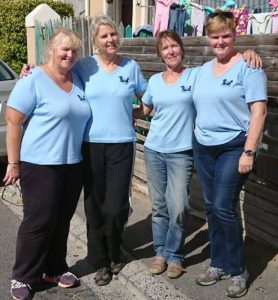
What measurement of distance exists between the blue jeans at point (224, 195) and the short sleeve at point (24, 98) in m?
1.15

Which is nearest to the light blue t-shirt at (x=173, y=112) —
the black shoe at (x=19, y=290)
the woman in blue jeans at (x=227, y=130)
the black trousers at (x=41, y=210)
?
the woman in blue jeans at (x=227, y=130)

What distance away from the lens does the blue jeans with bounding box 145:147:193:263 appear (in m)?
3.55

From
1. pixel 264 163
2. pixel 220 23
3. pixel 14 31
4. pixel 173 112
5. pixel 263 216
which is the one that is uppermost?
pixel 220 23

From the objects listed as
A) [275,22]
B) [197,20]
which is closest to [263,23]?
[275,22]

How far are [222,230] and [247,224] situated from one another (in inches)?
41.0

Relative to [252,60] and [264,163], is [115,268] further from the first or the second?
[252,60]

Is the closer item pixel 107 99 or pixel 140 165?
pixel 107 99

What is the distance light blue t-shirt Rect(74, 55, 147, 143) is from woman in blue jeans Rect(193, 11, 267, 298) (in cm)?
50

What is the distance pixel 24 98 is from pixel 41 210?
0.77 metres

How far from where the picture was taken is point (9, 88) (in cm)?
626

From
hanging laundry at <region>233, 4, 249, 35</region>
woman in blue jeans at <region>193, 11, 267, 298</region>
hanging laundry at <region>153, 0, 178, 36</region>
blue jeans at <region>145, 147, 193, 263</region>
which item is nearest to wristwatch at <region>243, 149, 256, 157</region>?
woman in blue jeans at <region>193, 11, 267, 298</region>

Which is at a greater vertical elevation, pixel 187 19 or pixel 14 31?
pixel 187 19

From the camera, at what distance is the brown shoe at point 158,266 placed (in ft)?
12.4

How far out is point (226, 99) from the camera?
312cm
